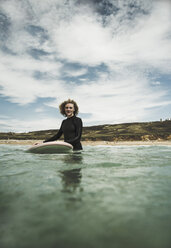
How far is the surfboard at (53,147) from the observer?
27.7 ft

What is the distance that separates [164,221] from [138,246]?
0.59 meters

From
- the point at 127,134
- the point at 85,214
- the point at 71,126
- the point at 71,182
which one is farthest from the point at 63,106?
the point at 127,134

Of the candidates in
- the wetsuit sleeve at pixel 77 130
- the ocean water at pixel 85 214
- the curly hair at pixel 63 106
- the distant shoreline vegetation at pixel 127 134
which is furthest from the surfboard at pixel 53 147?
the distant shoreline vegetation at pixel 127 134

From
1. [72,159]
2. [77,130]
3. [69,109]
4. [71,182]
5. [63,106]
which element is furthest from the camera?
[63,106]

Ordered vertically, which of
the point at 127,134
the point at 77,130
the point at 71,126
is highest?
the point at 71,126

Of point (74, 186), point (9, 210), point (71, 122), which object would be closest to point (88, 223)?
point (9, 210)

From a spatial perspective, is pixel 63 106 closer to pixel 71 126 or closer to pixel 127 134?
pixel 71 126

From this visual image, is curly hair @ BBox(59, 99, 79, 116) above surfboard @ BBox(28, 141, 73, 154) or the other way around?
above

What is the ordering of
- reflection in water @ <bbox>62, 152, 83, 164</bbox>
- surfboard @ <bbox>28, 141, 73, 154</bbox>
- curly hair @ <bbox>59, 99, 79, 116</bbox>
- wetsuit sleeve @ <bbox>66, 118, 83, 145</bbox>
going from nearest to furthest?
reflection in water @ <bbox>62, 152, 83, 164</bbox> → surfboard @ <bbox>28, 141, 73, 154</bbox> → wetsuit sleeve @ <bbox>66, 118, 83, 145</bbox> → curly hair @ <bbox>59, 99, 79, 116</bbox>

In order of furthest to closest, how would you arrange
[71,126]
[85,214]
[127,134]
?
[127,134] → [71,126] → [85,214]

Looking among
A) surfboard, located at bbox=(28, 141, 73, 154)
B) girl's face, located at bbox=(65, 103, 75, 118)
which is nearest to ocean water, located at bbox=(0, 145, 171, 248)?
surfboard, located at bbox=(28, 141, 73, 154)

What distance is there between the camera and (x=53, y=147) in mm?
8680

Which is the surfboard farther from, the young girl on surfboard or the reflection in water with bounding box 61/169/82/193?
the reflection in water with bounding box 61/169/82/193

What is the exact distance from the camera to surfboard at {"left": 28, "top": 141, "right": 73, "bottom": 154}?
8.44 m
